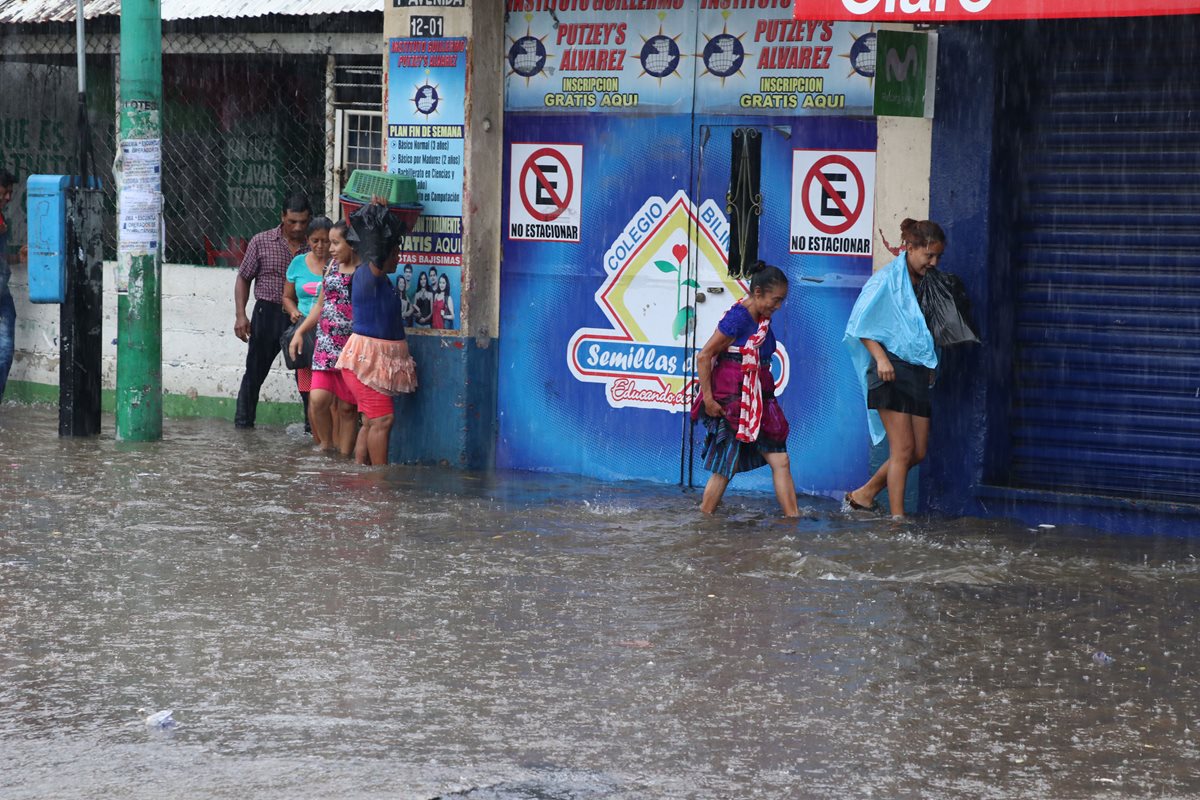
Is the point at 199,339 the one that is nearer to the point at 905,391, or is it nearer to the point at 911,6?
the point at 905,391

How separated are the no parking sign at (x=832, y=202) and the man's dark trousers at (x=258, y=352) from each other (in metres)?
4.31

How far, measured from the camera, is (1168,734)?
580 cm

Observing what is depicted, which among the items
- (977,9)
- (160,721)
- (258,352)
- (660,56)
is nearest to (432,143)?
(660,56)

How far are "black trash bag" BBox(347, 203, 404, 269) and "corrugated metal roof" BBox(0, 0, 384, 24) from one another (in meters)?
1.75

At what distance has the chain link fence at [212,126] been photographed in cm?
1298

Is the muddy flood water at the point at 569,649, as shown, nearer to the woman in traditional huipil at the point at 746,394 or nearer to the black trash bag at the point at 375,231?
the woman in traditional huipil at the point at 746,394

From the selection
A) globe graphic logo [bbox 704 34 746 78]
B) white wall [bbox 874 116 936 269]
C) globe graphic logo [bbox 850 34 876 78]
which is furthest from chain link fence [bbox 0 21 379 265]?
white wall [bbox 874 116 936 269]

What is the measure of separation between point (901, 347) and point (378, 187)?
3.58 metres

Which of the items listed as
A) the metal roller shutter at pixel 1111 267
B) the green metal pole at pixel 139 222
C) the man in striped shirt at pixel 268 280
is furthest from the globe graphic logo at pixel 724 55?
the green metal pole at pixel 139 222

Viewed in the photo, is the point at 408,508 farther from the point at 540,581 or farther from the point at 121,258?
the point at 121,258

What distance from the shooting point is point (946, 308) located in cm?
923

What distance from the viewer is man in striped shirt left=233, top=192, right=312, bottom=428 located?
41.3ft

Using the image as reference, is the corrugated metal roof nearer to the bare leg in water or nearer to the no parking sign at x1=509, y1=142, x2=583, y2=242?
the no parking sign at x1=509, y1=142, x2=583, y2=242

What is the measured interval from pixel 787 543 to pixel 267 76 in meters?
6.38
